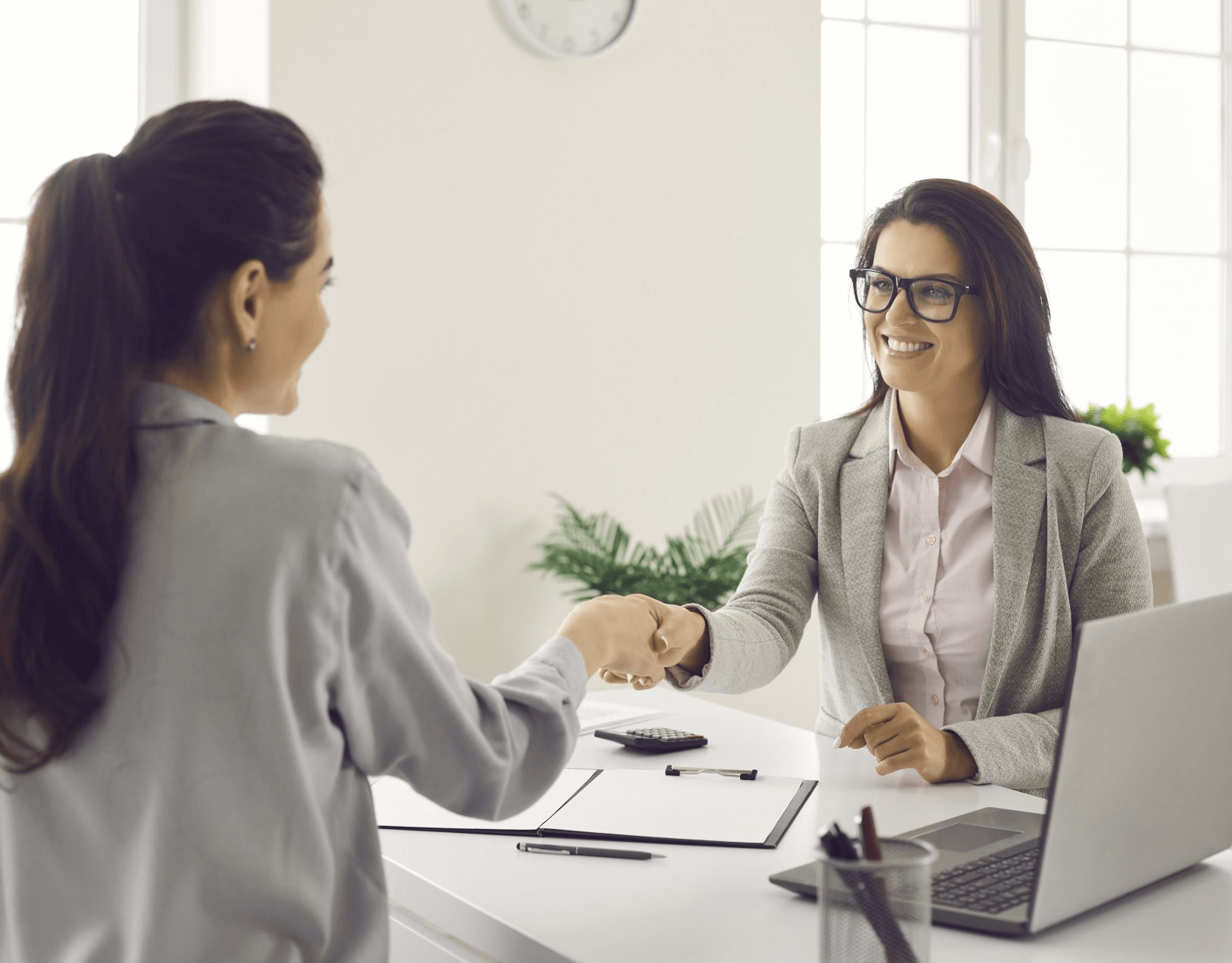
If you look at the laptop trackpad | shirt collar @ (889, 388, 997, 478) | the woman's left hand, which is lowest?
the laptop trackpad

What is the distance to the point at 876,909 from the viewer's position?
79 centimetres

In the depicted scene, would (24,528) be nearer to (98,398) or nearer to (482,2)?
(98,398)

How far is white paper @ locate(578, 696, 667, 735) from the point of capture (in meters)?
1.75

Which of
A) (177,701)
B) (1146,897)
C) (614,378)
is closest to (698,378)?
(614,378)

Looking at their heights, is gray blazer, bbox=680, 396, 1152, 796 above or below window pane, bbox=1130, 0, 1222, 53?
below

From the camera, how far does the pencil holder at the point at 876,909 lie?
79 cm

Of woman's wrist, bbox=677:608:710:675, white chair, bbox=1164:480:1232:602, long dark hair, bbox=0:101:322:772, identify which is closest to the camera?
long dark hair, bbox=0:101:322:772

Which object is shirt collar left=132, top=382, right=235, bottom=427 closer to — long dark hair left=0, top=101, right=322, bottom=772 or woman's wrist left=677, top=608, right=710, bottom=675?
long dark hair left=0, top=101, right=322, bottom=772

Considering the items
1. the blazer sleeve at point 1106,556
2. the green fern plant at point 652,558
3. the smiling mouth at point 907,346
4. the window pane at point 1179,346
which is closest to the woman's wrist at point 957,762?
the blazer sleeve at point 1106,556

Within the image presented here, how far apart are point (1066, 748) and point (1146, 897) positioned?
0.28m

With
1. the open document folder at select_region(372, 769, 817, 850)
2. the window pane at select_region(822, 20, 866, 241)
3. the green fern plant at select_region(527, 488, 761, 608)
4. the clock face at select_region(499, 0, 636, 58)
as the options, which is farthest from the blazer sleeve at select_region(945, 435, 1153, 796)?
the window pane at select_region(822, 20, 866, 241)

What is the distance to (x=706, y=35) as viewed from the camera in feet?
10.6

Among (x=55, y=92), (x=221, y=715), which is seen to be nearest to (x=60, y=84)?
(x=55, y=92)

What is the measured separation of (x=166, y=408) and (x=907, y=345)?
1160 millimetres
